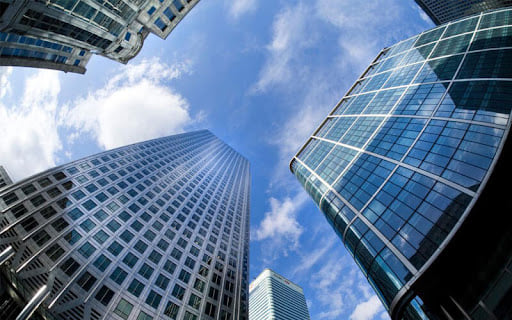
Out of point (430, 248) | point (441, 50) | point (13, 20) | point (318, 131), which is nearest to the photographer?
point (13, 20)

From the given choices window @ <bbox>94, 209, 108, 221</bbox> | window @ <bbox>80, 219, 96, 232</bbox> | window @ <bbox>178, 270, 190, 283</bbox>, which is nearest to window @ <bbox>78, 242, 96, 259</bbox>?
window @ <bbox>80, 219, 96, 232</bbox>

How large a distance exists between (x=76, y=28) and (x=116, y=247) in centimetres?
3125

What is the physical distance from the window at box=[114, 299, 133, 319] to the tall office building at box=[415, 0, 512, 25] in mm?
170464

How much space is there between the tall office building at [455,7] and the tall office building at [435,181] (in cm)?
7721

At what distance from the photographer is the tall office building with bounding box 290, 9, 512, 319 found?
21109 mm

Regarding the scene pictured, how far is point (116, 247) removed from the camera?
117ft

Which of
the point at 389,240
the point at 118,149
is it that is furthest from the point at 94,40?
the point at 389,240

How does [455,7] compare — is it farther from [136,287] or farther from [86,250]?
[86,250]

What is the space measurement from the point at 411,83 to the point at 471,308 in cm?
4807

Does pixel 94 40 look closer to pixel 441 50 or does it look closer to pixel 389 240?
pixel 389 240

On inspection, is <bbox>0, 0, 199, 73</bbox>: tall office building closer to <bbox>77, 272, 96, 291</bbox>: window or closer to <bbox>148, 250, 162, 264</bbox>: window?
→ <bbox>77, 272, 96, 291</bbox>: window

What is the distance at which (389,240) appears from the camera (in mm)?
28141

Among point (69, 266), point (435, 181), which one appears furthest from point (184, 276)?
point (435, 181)

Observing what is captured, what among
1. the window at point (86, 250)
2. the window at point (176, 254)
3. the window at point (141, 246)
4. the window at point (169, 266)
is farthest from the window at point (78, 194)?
the window at point (169, 266)
